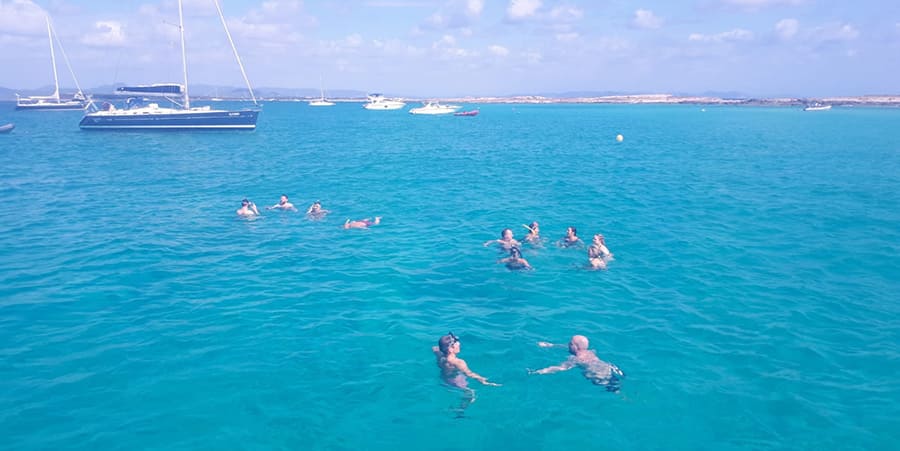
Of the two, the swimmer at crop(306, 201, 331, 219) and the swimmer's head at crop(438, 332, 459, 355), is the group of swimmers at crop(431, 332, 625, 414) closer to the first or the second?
the swimmer's head at crop(438, 332, 459, 355)

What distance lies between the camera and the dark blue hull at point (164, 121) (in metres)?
65.7

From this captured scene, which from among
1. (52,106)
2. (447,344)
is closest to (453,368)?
(447,344)

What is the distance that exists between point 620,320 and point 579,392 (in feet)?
13.3

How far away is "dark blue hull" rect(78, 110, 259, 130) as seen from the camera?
6569 centimetres

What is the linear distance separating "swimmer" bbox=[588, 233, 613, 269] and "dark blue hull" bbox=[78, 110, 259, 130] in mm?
62709

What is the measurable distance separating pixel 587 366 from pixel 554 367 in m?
0.75

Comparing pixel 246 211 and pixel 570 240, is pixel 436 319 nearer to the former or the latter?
pixel 570 240

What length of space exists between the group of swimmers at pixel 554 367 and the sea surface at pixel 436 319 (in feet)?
1.04

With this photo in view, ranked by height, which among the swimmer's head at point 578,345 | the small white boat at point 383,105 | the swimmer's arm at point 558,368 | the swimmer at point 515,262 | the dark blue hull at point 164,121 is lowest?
the swimmer's arm at point 558,368

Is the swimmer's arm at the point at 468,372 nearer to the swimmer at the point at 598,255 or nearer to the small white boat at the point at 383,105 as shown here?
the swimmer at the point at 598,255

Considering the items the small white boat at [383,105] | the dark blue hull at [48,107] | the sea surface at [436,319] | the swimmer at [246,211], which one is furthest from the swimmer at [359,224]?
the small white boat at [383,105]

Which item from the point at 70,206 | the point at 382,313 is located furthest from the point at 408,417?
the point at 70,206

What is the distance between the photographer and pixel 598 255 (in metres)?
19.2

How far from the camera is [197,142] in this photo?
60.0 m
